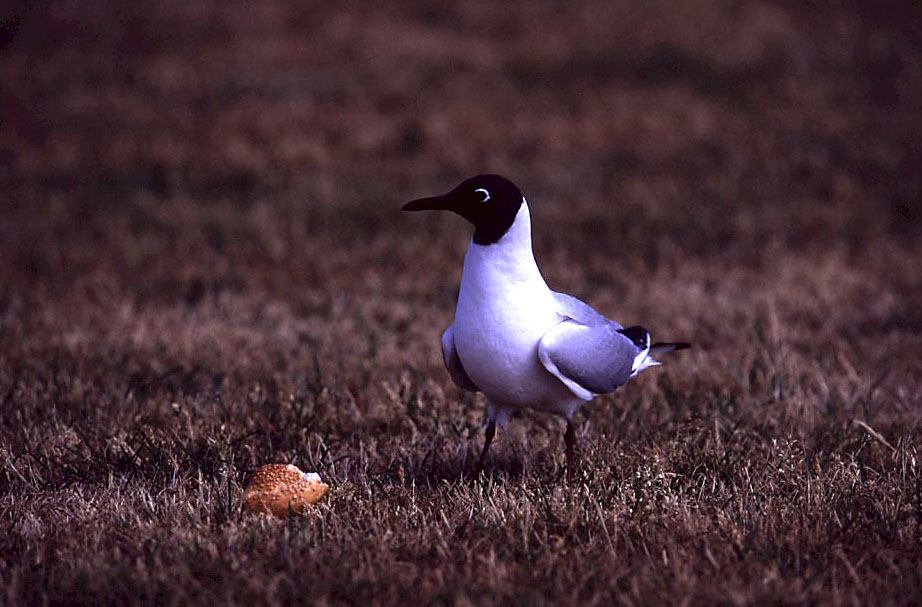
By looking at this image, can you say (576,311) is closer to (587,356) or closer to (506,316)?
(587,356)

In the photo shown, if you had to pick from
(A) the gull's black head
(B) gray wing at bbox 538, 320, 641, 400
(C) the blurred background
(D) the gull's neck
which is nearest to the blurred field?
(C) the blurred background

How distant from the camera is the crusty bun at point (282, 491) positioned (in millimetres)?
3414

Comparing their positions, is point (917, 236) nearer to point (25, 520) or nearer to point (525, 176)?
point (525, 176)

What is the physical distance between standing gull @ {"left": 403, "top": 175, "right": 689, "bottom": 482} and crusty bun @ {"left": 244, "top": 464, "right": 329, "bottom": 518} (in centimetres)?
67

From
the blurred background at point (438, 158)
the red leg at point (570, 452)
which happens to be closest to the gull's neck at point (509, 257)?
the red leg at point (570, 452)

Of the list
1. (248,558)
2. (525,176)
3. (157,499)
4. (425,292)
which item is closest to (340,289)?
(425,292)

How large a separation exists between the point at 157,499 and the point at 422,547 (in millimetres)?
965

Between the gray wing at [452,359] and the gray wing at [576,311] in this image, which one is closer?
the gray wing at [576,311]

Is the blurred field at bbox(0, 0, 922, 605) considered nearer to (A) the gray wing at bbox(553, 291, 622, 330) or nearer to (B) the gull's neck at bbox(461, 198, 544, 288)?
(A) the gray wing at bbox(553, 291, 622, 330)

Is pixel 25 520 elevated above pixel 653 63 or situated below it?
below

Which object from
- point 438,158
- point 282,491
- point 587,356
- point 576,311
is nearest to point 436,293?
point 438,158

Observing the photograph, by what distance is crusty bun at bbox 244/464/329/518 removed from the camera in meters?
3.41

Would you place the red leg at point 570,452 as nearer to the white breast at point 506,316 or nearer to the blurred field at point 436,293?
the blurred field at point 436,293

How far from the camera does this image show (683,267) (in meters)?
7.54
